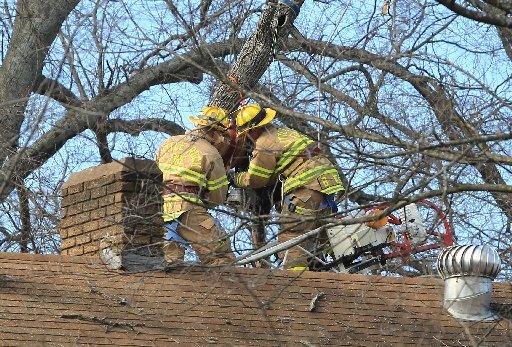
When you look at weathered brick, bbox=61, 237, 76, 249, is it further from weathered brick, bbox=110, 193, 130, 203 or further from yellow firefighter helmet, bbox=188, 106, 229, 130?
yellow firefighter helmet, bbox=188, 106, 229, 130

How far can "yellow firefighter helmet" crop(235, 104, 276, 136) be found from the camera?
38.0 feet

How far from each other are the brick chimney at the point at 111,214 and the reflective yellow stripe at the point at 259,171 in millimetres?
1413

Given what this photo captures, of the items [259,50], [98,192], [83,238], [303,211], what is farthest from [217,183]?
[259,50]

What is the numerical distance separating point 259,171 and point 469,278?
2310 mm

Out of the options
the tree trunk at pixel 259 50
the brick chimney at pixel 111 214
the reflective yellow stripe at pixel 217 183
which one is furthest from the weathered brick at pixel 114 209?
the tree trunk at pixel 259 50

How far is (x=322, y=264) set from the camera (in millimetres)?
11461

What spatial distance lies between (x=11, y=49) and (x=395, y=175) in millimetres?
11250

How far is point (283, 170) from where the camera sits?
11766 mm

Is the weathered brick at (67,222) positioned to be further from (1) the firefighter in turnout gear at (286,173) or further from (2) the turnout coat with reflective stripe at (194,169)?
(1) the firefighter in turnout gear at (286,173)

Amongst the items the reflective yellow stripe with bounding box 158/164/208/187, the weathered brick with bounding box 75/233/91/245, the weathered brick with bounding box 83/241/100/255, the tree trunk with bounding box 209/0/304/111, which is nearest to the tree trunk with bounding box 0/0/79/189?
the tree trunk with bounding box 209/0/304/111

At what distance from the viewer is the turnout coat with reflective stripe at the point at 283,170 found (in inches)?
451

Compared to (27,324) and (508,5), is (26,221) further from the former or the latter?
(508,5)

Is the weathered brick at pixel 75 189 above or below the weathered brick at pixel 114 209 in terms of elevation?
above

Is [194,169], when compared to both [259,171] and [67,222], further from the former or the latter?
[67,222]
